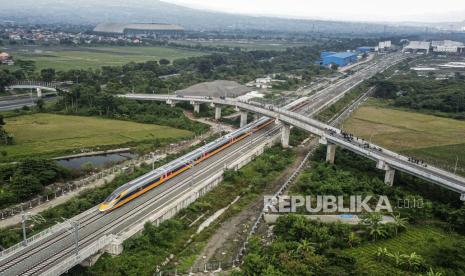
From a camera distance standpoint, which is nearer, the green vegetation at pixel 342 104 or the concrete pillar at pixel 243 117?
the concrete pillar at pixel 243 117

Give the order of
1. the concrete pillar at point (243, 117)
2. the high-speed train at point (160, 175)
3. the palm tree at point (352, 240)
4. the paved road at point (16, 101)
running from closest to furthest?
the palm tree at point (352, 240) → the high-speed train at point (160, 175) → the concrete pillar at point (243, 117) → the paved road at point (16, 101)

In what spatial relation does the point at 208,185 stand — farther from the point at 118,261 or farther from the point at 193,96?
the point at 193,96

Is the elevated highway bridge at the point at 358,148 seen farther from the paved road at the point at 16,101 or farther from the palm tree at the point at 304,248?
the paved road at the point at 16,101

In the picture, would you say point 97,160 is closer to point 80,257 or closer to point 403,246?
point 80,257

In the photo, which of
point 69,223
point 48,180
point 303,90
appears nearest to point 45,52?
point 303,90

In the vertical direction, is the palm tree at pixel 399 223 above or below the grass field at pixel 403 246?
above

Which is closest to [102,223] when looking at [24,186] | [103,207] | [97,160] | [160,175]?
[103,207]

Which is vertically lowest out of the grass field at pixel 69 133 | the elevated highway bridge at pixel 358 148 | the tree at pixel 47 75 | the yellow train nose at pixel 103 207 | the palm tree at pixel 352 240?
the palm tree at pixel 352 240

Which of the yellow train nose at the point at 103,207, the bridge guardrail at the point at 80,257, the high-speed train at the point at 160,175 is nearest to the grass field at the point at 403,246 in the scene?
the bridge guardrail at the point at 80,257
